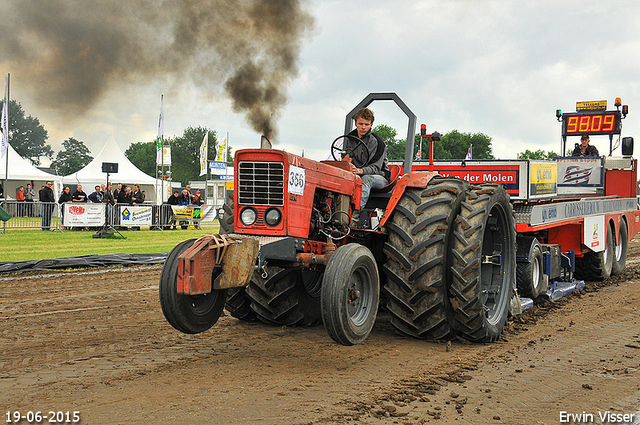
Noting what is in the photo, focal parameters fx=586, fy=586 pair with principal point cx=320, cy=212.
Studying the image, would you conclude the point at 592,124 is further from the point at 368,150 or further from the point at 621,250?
the point at 368,150

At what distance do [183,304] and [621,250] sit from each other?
1001 cm

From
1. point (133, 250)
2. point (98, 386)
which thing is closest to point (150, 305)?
point (98, 386)

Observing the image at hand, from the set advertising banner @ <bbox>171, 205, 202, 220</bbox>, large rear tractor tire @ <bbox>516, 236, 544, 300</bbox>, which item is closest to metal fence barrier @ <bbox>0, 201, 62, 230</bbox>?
advertising banner @ <bbox>171, 205, 202, 220</bbox>

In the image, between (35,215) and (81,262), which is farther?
(35,215)

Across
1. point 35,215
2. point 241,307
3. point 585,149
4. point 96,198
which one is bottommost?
point 241,307

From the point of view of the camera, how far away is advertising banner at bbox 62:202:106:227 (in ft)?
66.9

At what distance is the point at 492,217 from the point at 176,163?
74603 millimetres

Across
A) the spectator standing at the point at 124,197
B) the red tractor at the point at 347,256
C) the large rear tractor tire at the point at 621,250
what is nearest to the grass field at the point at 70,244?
the spectator standing at the point at 124,197

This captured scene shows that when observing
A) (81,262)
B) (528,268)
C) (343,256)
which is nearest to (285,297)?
(343,256)

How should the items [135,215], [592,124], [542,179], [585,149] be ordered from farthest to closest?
[135,215] < [592,124] < [585,149] < [542,179]

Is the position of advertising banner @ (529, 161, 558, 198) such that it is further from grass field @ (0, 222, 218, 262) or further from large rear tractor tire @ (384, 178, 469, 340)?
grass field @ (0, 222, 218, 262)

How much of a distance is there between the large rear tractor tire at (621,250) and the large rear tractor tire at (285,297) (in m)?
7.56

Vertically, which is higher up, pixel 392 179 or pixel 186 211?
pixel 392 179

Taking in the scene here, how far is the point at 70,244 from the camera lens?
15.8m
